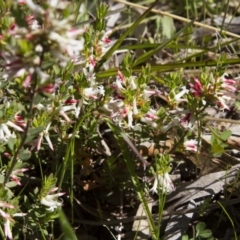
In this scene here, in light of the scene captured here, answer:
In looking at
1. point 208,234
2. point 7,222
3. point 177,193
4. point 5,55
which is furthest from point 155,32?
point 5,55

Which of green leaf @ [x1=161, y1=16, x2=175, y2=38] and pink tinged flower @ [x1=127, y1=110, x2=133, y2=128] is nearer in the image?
pink tinged flower @ [x1=127, y1=110, x2=133, y2=128]

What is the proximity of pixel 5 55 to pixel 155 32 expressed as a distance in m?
2.20

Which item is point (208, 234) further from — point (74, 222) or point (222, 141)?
point (74, 222)

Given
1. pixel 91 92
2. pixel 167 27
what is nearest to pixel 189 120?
pixel 91 92

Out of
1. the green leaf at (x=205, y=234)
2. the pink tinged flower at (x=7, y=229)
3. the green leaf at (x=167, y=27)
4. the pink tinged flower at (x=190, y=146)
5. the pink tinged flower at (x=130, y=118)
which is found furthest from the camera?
the green leaf at (x=167, y=27)

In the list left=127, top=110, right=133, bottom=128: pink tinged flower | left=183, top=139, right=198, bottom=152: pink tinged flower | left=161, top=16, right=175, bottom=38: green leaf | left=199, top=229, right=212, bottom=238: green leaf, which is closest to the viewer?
left=127, top=110, right=133, bottom=128: pink tinged flower

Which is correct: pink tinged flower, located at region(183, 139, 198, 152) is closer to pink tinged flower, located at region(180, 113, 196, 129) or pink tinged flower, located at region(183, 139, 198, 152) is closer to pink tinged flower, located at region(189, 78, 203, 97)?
pink tinged flower, located at region(180, 113, 196, 129)

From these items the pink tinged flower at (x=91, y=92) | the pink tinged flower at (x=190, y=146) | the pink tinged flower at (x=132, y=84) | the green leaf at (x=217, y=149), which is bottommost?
the green leaf at (x=217, y=149)

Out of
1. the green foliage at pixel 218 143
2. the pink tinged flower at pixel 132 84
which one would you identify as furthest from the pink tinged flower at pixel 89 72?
the green foliage at pixel 218 143

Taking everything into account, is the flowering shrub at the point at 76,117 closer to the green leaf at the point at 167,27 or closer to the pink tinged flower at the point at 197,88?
the pink tinged flower at the point at 197,88

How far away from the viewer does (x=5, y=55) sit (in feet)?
5.53

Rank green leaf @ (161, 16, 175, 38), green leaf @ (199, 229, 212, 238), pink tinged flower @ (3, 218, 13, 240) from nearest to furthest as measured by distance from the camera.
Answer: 1. pink tinged flower @ (3, 218, 13, 240)
2. green leaf @ (199, 229, 212, 238)
3. green leaf @ (161, 16, 175, 38)

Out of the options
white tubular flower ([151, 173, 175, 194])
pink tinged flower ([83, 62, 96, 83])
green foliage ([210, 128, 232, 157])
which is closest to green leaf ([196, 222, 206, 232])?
white tubular flower ([151, 173, 175, 194])

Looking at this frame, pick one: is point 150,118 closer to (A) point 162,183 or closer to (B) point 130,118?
(B) point 130,118
